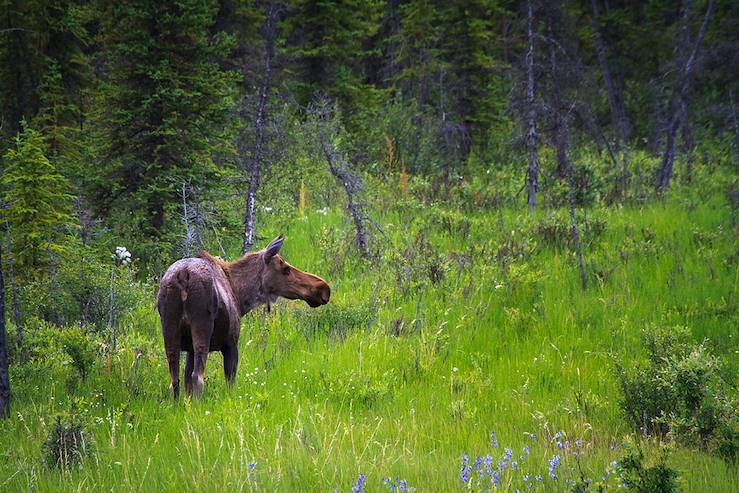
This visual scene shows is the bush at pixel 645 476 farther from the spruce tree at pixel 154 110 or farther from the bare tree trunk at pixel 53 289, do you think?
the spruce tree at pixel 154 110

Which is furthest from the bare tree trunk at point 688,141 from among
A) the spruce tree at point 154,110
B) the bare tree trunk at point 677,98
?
the spruce tree at point 154,110

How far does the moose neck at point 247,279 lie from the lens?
22.2ft

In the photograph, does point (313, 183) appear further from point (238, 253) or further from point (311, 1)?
point (311, 1)

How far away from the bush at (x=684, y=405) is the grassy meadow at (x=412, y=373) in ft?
0.61

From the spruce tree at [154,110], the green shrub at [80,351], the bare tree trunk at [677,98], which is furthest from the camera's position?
the bare tree trunk at [677,98]

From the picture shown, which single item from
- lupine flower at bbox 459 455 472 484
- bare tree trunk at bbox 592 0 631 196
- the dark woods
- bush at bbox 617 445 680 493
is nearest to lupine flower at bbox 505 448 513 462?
lupine flower at bbox 459 455 472 484

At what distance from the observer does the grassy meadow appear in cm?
455

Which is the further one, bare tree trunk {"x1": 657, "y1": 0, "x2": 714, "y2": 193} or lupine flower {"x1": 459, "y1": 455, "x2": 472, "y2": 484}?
bare tree trunk {"x1": 657, "y1": 0, "x2": 714, "y2": 193}

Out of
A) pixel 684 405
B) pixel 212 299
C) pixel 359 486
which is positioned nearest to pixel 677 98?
pixel 684 405

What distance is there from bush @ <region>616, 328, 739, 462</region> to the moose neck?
3.56 m

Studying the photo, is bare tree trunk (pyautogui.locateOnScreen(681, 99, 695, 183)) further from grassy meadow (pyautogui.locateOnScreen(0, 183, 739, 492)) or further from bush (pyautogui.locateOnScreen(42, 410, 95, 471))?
bush (pyautogui.locateOnScreen(42, 410, 95, 471))

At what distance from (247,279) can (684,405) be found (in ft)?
13.5

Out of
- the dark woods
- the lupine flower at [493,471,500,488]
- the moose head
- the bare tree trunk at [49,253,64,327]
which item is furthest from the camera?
the dark woods

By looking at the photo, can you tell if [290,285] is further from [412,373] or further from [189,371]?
[412,373]
